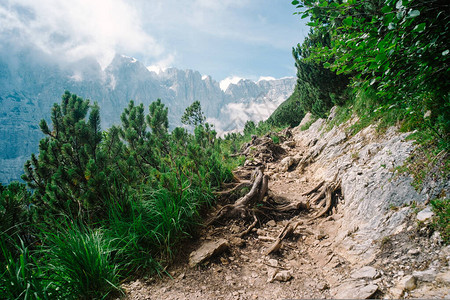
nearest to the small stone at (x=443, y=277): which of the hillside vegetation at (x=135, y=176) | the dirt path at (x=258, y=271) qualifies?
the hillside vegetation at (x=135, y=176)

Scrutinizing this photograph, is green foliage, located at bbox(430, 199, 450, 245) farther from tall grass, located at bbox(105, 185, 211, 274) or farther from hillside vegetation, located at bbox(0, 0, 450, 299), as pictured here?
tall grass, located at bbox(105, 185, 211, 274)

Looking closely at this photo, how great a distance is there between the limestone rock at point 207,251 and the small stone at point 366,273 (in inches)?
66.3

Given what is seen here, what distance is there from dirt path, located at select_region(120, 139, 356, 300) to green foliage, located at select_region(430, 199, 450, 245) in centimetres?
103

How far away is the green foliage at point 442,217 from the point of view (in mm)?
1851

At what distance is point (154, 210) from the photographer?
3188mm

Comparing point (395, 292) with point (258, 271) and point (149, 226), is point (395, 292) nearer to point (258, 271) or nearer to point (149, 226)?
point (258, 271)

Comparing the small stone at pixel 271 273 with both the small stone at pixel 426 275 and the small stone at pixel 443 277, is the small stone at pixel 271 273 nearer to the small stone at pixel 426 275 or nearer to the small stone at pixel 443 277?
the small stone at pixel 426 275

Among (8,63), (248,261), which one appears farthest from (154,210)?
(8,63)

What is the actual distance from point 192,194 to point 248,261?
156 cm

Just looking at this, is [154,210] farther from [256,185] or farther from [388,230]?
[388,230]

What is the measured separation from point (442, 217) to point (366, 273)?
91cm

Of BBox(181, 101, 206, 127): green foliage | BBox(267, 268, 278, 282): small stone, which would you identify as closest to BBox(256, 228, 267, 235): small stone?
BBox(267, 268, 278, 282): small stone

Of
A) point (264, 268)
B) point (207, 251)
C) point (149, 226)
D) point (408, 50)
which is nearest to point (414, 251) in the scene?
point (264, 268)

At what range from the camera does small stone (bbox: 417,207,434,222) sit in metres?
2.14
